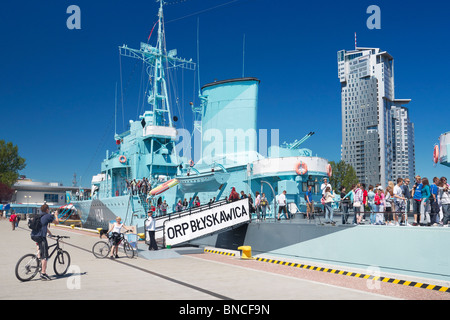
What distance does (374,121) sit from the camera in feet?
354

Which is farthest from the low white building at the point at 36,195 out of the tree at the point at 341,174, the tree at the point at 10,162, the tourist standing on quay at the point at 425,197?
the tourist standing on quay at the point at 425,197

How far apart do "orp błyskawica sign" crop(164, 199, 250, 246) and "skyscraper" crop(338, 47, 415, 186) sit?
90683mm

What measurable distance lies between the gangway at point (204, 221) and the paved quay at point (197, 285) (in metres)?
3.78

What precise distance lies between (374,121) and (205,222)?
10209 centimetres

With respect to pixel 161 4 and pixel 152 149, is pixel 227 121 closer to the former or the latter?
pixel 152 149

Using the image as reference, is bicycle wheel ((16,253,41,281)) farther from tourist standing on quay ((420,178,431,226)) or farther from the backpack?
tourist standing on quay ((420,178,431,226))

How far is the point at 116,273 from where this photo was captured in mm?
9977

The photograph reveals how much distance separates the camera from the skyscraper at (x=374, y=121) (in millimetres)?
102812

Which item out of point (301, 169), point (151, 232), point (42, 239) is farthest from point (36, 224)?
point (301, 169)

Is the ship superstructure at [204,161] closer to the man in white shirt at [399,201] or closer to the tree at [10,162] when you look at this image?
the man in white shirt at [399,201]

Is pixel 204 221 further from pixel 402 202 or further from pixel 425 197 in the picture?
pixel 425 197

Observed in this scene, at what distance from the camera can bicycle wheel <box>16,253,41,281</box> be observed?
8477 mm

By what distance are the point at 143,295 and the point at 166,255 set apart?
21.1 ft

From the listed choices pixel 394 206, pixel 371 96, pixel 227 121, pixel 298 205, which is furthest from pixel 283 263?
pixel 371 96
